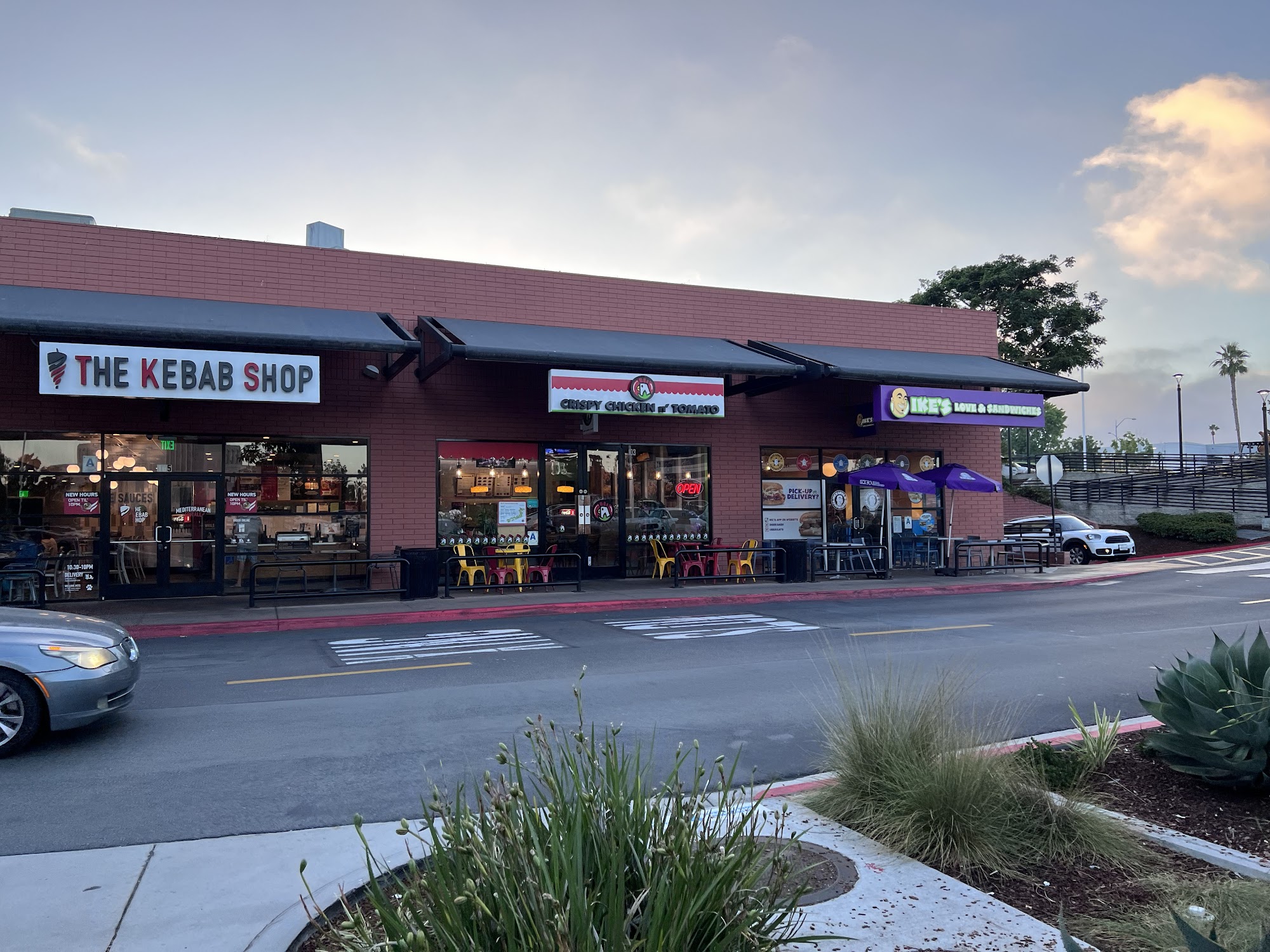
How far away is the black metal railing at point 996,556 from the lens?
73.6 ft

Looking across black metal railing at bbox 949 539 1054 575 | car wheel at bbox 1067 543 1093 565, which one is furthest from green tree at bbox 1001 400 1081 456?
black metal railing at bbox 949 539 1054 575

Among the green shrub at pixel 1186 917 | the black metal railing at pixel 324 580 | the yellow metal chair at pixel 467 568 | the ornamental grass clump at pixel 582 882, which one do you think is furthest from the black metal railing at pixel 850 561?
the ornamental grass clump at pixel 582 882

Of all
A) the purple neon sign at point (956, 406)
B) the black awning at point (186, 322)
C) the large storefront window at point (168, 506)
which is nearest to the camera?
the black awning at point (186, 322)

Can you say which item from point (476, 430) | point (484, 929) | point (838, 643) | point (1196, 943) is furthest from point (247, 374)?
point (1196, 943)

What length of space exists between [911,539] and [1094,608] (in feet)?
25.2

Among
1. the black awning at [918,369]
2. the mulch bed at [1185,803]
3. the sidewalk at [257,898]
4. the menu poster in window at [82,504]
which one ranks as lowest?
the sidewalk at [257,898]

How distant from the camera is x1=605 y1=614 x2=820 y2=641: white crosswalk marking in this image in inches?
517

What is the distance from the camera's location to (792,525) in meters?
22.4

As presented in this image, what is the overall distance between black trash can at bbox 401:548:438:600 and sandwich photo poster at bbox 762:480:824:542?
27.8 ft

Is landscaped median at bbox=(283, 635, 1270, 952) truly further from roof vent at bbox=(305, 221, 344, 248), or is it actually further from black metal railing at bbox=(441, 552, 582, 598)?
roof vent at bbox=(305, 221, 344, 248)

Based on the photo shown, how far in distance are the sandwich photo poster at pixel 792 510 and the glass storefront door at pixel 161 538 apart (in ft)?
A: 39.4

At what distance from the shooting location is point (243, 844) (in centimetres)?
511

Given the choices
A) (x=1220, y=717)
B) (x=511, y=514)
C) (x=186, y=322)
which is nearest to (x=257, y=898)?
(x=1220, y=717)

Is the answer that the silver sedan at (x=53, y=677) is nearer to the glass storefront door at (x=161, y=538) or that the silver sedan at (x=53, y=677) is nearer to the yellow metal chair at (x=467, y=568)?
the glass storefront door at (x=161, y=538)
